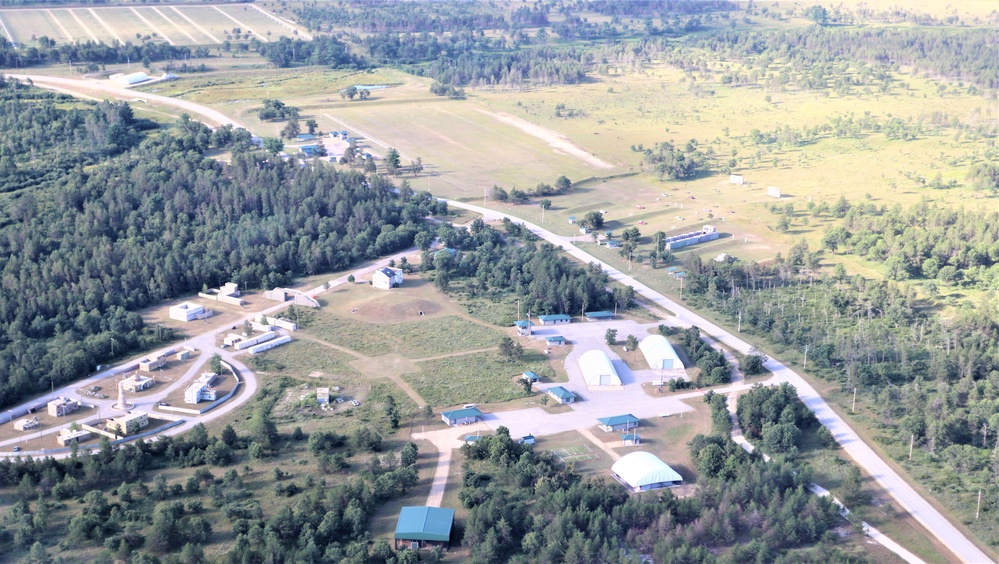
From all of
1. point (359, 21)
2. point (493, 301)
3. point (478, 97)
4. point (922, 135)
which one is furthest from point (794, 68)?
point (493, 301)

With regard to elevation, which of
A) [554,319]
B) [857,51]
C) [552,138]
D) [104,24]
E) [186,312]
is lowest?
[554,319]

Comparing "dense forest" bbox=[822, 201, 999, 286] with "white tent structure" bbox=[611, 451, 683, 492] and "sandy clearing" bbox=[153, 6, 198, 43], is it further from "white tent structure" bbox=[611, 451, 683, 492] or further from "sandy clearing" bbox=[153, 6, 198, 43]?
"sandy clearing" bbox=[153, 6, 198, 43]

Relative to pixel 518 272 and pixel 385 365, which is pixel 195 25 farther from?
pixel 385 365

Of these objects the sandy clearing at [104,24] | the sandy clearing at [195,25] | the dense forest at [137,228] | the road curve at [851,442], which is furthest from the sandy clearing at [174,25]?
the road curve at [851,442]

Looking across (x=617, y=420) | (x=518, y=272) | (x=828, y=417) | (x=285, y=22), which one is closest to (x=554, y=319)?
(x=518, y=272)

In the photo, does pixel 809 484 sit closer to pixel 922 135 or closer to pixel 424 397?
pixel 424 397

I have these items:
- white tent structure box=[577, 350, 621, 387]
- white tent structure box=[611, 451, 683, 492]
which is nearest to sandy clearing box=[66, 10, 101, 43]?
white tent structure box=[577, 350, 621, 387]
